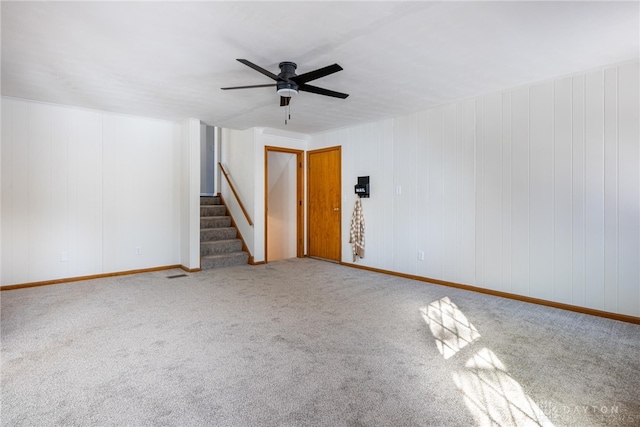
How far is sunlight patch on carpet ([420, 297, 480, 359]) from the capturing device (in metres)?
2.68

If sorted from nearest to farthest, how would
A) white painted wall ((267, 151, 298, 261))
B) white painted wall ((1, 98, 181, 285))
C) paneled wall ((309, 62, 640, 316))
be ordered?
paneled wall ((309, 62, 640, 316)) < white painted wall ((1, 98, 181, 285)) < white painted wall ((267, 151, 298, 261))

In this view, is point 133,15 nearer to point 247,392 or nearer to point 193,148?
point 247,392

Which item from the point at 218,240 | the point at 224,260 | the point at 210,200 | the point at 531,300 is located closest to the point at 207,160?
the point at 210,200

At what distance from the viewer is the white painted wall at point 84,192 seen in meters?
4.31

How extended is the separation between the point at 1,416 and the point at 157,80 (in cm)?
303

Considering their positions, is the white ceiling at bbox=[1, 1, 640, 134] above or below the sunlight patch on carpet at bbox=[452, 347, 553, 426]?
above

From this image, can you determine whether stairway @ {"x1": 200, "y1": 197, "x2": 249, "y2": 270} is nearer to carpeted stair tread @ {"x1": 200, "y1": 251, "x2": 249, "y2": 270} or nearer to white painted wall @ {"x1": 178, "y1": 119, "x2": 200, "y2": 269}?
carpeted stair tread @ {"x1": 200, "y1": 251, "x2": 249, "y2": 270}

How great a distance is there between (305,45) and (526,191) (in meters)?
2.86

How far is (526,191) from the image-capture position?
376cm

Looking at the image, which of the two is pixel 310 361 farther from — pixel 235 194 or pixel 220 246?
pixel 235 194

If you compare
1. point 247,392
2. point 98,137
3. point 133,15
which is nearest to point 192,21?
point 133,15

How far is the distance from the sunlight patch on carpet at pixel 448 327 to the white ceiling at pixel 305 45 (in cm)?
242

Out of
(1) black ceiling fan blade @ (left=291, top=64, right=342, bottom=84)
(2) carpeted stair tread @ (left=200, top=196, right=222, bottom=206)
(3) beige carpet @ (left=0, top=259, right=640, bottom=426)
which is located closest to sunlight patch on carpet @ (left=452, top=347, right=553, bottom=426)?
(3) beige carpet @ (left=0, top=259, right=640, bottom=426)

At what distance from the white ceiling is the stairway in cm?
264
